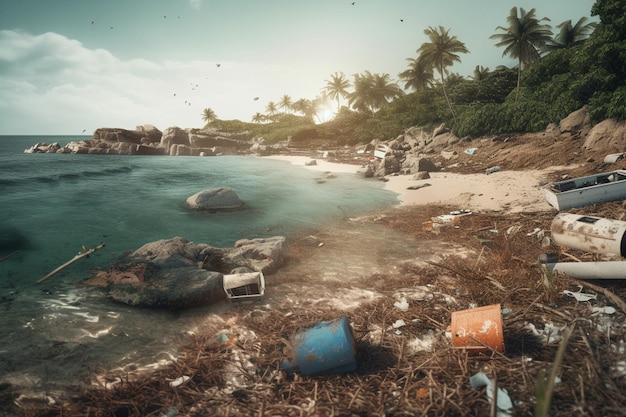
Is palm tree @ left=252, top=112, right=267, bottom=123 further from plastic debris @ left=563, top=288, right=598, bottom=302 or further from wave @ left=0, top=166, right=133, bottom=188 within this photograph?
plastic debris @ left=563, top=288, right=598, bottom=302

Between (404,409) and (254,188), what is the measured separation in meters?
16.3

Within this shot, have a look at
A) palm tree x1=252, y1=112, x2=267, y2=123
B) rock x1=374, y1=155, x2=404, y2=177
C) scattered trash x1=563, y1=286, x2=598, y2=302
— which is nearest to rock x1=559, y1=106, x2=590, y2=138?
rock x1=374, y1=155, x2=404, y2=177

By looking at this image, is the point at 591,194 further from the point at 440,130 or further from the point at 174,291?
the point at 440,130

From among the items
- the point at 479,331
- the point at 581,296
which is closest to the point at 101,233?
the point at 479,331

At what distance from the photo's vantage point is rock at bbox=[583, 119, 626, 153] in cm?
1172

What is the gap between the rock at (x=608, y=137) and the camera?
1172 cm

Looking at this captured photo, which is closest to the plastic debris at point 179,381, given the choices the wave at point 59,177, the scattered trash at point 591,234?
the scattered trash at point 591,234

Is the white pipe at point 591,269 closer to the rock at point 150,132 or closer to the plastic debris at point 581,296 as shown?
the plastic debris at point 581,296

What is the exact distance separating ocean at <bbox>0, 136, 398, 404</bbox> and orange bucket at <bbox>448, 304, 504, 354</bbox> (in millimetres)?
3625

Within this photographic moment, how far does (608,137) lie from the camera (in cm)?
1227

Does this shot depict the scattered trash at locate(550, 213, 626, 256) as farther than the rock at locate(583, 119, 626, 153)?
No

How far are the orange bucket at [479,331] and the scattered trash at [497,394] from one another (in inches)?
15.1

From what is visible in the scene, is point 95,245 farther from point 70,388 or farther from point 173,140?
point 173,140

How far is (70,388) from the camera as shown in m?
3.31
